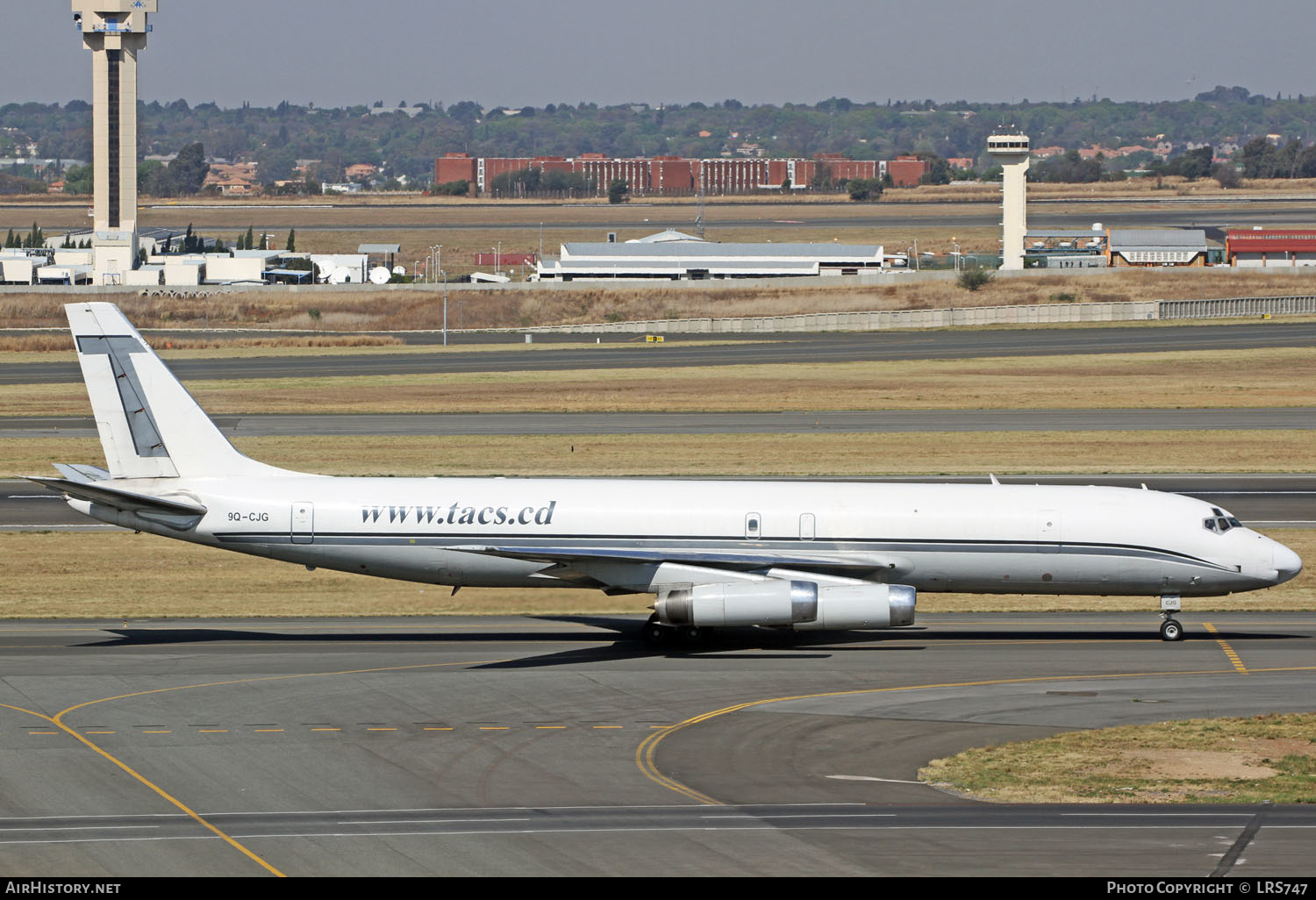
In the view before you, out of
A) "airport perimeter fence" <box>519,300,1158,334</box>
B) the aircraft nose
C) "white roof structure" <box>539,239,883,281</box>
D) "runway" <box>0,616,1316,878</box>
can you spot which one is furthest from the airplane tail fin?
"white roof structure" <box>539,239,883,281</box>

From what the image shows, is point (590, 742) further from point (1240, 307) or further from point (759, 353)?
point (1240, 307)

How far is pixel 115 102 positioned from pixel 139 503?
164334 mm

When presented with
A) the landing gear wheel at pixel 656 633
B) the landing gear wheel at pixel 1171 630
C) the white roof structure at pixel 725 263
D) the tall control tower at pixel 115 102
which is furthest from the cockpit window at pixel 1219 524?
the tall control tower at pixel 115 102

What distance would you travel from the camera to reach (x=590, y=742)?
29.4m

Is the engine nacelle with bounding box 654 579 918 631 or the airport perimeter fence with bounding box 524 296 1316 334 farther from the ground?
the airport perimeter fence with bounding box 524 296 1316 334

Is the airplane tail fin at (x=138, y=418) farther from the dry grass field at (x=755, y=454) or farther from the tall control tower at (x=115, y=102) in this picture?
the tall control tower at (x=115, y=102)

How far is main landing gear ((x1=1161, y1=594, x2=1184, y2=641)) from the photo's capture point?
38.3m

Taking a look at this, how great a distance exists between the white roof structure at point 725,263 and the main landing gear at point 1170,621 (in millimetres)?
142120

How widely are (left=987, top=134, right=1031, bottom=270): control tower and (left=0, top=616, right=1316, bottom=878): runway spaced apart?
454 feet

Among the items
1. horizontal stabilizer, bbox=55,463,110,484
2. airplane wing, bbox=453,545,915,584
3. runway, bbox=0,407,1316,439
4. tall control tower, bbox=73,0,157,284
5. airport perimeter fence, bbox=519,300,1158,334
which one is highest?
tall control tower, bbox=73,0,157,284

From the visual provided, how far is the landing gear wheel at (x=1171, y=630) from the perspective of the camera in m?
38.3

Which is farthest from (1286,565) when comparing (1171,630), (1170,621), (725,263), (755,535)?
(725,263)

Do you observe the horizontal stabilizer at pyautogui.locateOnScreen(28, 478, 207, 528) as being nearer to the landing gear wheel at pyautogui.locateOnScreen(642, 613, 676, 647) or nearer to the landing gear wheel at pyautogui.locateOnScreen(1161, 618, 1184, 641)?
the landing gear wheel at pyautogui.locateOnScreen(642, 613, 676, 647)

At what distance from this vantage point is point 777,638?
39.2m
